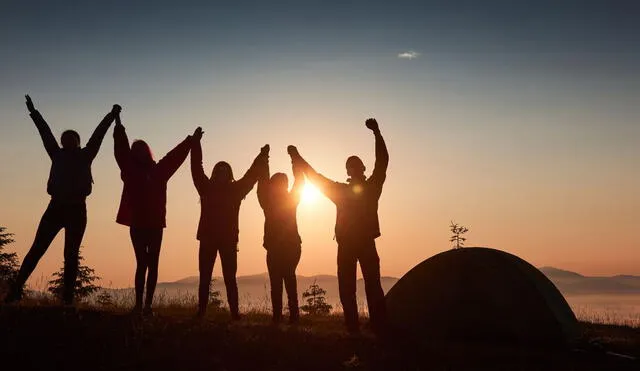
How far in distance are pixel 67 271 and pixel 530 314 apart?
348 inches

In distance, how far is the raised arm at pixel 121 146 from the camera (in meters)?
10.1

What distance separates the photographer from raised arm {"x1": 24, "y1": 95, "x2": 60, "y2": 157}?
10164 mm

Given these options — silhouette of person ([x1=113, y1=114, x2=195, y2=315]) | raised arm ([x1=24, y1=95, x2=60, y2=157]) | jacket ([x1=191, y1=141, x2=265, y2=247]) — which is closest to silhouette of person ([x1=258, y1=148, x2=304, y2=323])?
jacket ([x1=191, y1=141, x2=265, y2=247])

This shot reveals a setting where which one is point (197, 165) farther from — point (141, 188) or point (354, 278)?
point (354, 278)

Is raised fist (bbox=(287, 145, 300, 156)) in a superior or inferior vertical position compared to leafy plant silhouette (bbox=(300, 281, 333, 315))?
superior

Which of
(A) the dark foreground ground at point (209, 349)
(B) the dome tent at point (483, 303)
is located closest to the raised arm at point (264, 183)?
(A) the dark foreground ground at point (209, 349)

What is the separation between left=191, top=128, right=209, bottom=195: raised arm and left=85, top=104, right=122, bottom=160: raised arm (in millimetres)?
1416

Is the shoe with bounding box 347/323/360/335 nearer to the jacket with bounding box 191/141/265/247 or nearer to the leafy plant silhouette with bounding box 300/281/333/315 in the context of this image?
the jacket with bounding box 191/141/265/247

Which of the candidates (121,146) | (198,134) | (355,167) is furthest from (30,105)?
(355,167)

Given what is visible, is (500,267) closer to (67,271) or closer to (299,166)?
(299,166)

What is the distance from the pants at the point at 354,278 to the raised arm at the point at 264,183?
5.49 ft

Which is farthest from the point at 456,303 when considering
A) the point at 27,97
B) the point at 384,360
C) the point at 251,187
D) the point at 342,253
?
the point at 27,97

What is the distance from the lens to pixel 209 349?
8422mm

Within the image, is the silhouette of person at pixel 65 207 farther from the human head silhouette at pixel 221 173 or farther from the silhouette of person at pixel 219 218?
the human head silhouette at pixel 221 173
